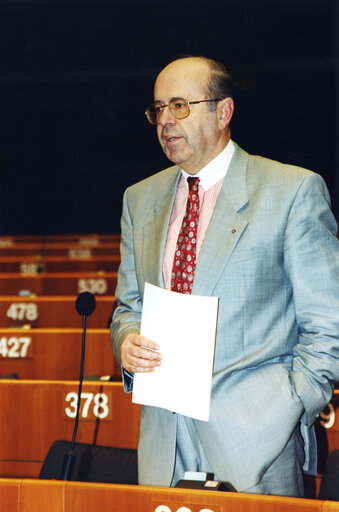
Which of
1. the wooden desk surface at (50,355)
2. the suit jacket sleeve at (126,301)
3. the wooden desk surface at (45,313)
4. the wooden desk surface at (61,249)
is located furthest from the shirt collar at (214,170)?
the wooden desk surface at (61,249)

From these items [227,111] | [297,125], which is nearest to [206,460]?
[227,111]

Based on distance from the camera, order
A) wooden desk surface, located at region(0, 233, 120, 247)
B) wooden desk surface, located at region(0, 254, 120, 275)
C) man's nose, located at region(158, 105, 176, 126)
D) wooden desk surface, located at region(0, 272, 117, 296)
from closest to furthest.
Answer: man's nose, located at region(158, 105, 176, 126) < wooden desk surface, located at region(0, 272, 117, 296) < wooden desk surface, located at region(0, 254, 120, 275) < wooden desk surface, located at region(0, 233, 120, 247)

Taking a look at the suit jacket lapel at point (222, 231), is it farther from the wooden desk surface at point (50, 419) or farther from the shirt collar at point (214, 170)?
the wooden desk surface at point (50, 419)

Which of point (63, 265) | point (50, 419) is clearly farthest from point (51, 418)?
point (63, 265)

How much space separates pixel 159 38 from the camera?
24.5ft

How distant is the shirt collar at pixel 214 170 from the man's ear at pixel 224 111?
0.06 m

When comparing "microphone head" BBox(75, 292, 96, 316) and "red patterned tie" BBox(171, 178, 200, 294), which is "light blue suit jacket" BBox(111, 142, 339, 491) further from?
"microphone head" BBox(75, 292, 96, 316)

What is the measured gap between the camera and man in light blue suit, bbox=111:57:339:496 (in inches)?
54.1

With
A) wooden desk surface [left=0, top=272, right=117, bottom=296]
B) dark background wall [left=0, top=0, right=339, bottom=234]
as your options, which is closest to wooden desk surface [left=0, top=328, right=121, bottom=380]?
wooden desk surface [left=0, top=272, right=117, bottom=296]

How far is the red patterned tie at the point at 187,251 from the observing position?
1496 millimetres

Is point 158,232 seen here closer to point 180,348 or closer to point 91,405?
point 180,348

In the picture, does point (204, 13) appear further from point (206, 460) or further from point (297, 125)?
point (206, 460)

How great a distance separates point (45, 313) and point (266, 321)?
3.15 m

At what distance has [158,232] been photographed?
1578 mm
